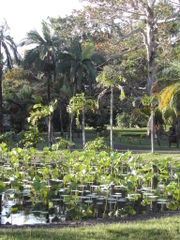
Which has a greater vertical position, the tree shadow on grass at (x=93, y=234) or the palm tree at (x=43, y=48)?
the palm tree at (x=43, y=48)

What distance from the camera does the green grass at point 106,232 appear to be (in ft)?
21.7

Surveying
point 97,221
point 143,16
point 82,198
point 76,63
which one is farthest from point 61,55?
point 97,221

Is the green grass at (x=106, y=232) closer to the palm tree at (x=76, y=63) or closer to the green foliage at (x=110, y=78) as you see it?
the green foliage at (x=110, y=78)

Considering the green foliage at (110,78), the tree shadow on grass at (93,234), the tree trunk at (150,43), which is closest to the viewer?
the tree shadow on grass at (93,234)

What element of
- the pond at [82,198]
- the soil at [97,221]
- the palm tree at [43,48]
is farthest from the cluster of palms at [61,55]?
the soil at [97,221]

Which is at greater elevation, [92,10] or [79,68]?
[92,10]

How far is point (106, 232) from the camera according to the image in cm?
694

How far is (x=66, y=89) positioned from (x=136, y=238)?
3282 cm

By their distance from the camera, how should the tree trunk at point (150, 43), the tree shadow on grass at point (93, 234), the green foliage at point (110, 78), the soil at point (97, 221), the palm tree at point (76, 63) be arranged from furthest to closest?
the palm tree at point (76, 63), the tree trunk at point (150, 43), the green foliage at point (110, 78), the soil at point (97, 221), the tree shadow on grass at point (93, 234)

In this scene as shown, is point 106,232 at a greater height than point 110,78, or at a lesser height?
lesser

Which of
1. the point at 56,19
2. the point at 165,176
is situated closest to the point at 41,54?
the point at 56,19

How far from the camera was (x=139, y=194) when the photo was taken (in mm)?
10906

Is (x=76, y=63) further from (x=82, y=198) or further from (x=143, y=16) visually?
(x=82, y=198)

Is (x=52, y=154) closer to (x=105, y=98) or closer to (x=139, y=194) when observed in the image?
(x=139, y=194)
